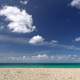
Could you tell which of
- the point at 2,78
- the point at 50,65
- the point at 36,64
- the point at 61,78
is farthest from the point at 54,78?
the point at 50,65

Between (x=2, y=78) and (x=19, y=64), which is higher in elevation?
(x=19, y=64)

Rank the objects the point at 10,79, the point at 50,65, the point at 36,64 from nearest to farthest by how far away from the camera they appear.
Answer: the point at 10,79, the point at 36,64, the point at 50,65

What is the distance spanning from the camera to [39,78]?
58.6 ft

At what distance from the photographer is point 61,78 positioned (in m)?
17.7

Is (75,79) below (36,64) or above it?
below

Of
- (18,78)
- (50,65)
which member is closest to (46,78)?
(18,78)

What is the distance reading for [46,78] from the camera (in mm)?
18000

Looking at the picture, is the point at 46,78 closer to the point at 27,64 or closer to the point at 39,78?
the point at 39,78

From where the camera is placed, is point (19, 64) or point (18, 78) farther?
point (19, 64)

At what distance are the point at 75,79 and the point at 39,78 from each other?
2.22m

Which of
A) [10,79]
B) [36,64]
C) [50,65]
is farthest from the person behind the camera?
[50,65]

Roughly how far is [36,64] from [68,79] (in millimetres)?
14919

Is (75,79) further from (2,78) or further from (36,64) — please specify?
(36,64)

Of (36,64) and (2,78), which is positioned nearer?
(2,78)
